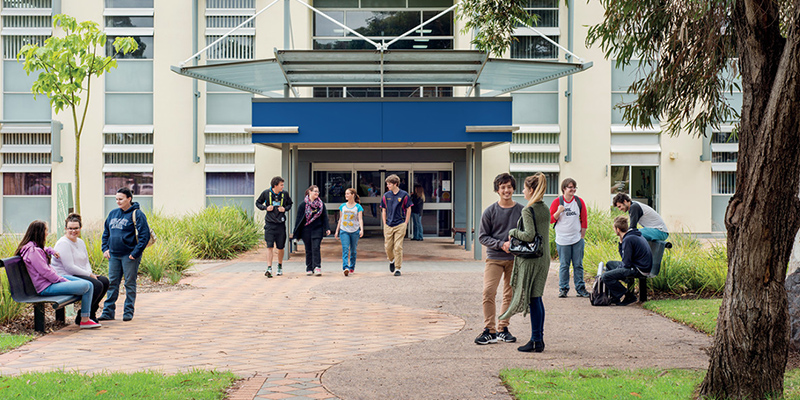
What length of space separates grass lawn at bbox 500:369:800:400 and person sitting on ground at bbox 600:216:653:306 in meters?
3.63

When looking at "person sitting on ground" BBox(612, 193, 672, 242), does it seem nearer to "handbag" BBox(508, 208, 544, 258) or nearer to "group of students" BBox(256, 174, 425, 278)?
"handbag" BBox(508, 208, 544, 258)

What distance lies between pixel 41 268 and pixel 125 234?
106cm

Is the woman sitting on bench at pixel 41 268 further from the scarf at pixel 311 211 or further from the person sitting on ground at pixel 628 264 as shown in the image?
the person sitting on ground at pixel 628 264

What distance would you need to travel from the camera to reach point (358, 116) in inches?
599

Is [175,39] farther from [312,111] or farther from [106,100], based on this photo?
[312,111]

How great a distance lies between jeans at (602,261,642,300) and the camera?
30.2 feet

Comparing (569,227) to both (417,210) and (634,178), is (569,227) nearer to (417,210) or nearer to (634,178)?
(417,210)

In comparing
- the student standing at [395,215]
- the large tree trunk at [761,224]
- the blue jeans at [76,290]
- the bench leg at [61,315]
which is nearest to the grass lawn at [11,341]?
the blue jeans at [76,290]

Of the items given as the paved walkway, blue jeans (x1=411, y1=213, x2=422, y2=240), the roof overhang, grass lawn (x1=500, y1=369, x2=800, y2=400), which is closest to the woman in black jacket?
the paved walkway

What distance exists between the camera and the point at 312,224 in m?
12.7

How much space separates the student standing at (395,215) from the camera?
1260 centimetres

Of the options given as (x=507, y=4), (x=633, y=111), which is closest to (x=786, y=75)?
(x=633, y=111)

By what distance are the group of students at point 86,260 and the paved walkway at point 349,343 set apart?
326 millimetres

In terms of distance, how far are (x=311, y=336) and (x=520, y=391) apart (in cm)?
298
